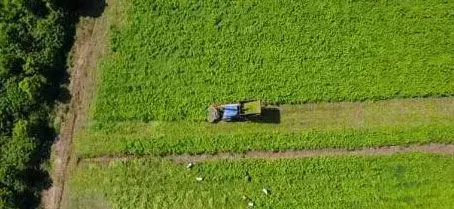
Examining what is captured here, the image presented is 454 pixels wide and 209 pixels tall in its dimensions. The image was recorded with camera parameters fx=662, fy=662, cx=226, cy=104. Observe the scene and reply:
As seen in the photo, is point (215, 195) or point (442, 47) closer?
point (215, 195)

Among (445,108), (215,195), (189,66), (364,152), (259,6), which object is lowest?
(215,195)

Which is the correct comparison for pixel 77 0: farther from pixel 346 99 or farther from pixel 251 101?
pixel 346 99

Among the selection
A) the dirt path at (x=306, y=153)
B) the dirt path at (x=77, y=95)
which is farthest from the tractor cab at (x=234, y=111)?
the dirt path at (x=77, y=95)

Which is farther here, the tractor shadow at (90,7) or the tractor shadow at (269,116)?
the tractor shadow at (90,7)

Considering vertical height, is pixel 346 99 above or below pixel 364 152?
above

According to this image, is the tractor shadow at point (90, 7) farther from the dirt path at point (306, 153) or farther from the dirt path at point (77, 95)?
the dirt path at point (306, 153)

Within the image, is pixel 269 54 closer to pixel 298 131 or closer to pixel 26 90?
pixel 298 131

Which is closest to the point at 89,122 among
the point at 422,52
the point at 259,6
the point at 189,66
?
the point at 189,66
